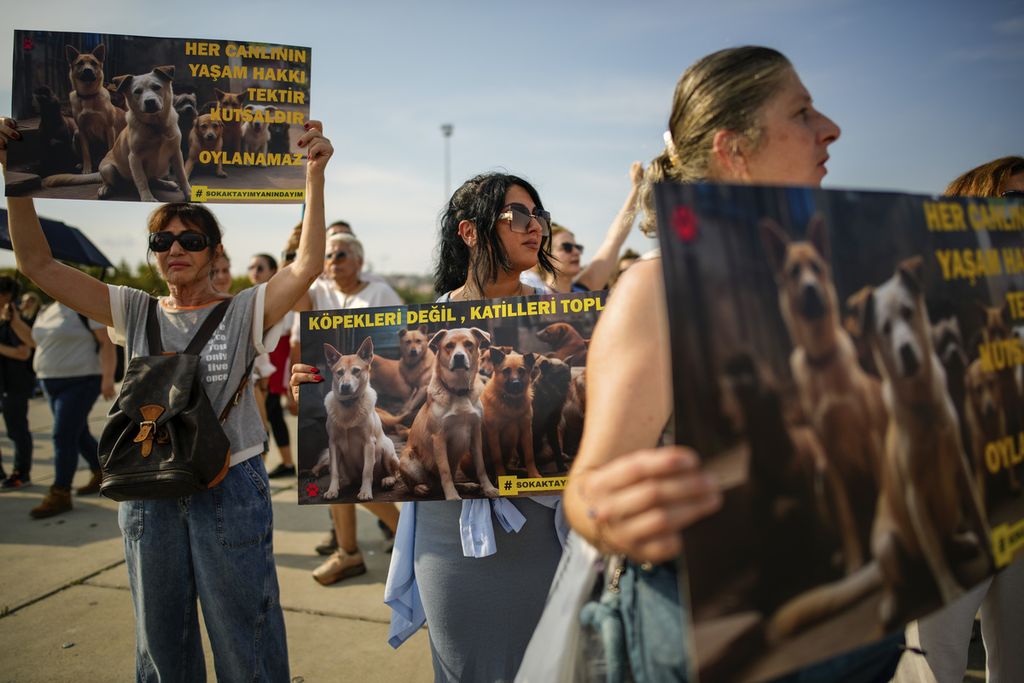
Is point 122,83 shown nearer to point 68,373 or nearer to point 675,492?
point 675,492

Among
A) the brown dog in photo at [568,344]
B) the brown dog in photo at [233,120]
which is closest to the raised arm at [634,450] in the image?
the brown dog in photo at [568,344]

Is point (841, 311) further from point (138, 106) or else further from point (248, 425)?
point (138, 106)

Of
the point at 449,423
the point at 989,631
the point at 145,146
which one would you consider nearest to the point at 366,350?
the point at 449,423

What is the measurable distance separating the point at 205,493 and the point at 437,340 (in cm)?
104

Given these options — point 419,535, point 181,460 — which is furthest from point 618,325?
point 181,460

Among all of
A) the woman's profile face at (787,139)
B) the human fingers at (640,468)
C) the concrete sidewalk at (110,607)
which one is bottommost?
the concrete sidewalk at (110,607)

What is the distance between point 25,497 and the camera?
20.8 ft

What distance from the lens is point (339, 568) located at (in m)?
4.47

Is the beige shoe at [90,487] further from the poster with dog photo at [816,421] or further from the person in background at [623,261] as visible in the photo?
the poster with dog photo at [816,421]

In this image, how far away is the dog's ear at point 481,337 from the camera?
221cm

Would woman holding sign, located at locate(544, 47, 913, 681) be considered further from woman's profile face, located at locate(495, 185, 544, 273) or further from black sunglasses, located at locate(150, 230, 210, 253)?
black sunglasses, located at locate(150, 230, 210, 253)

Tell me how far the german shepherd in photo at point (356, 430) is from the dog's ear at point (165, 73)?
4.13 feet

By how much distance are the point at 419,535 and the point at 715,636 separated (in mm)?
1539

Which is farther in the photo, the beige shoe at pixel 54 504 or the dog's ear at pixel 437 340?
the beige shoe at pixel 54 504
